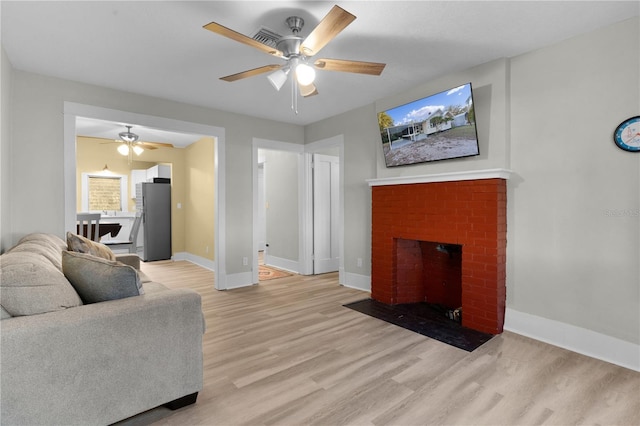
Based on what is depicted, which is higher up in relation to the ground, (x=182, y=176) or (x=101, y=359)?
(x=182, y=176)

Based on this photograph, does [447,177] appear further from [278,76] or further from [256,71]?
[256,71]

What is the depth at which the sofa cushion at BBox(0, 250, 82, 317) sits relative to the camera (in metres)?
1.36

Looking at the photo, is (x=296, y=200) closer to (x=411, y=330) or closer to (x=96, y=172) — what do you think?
(x=411, y=330)

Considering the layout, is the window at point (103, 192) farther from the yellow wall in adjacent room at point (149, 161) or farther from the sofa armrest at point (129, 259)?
the sofa armrest at point (129, 259)

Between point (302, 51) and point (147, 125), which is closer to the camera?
point (302, 51)

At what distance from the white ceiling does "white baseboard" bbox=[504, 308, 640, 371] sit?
2295 millimetres

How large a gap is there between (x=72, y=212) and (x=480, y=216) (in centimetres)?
405

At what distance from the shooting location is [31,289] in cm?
141

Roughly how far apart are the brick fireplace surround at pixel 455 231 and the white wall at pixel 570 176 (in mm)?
209

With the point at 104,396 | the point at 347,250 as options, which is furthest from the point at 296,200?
the point at 104,396

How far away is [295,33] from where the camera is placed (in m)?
2.32

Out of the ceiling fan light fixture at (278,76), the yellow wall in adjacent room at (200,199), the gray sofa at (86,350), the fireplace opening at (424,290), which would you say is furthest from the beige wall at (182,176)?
the gray sofa at (86,350)

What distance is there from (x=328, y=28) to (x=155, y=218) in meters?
5.90

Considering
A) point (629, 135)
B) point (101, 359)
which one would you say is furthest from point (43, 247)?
point (629, 135)
